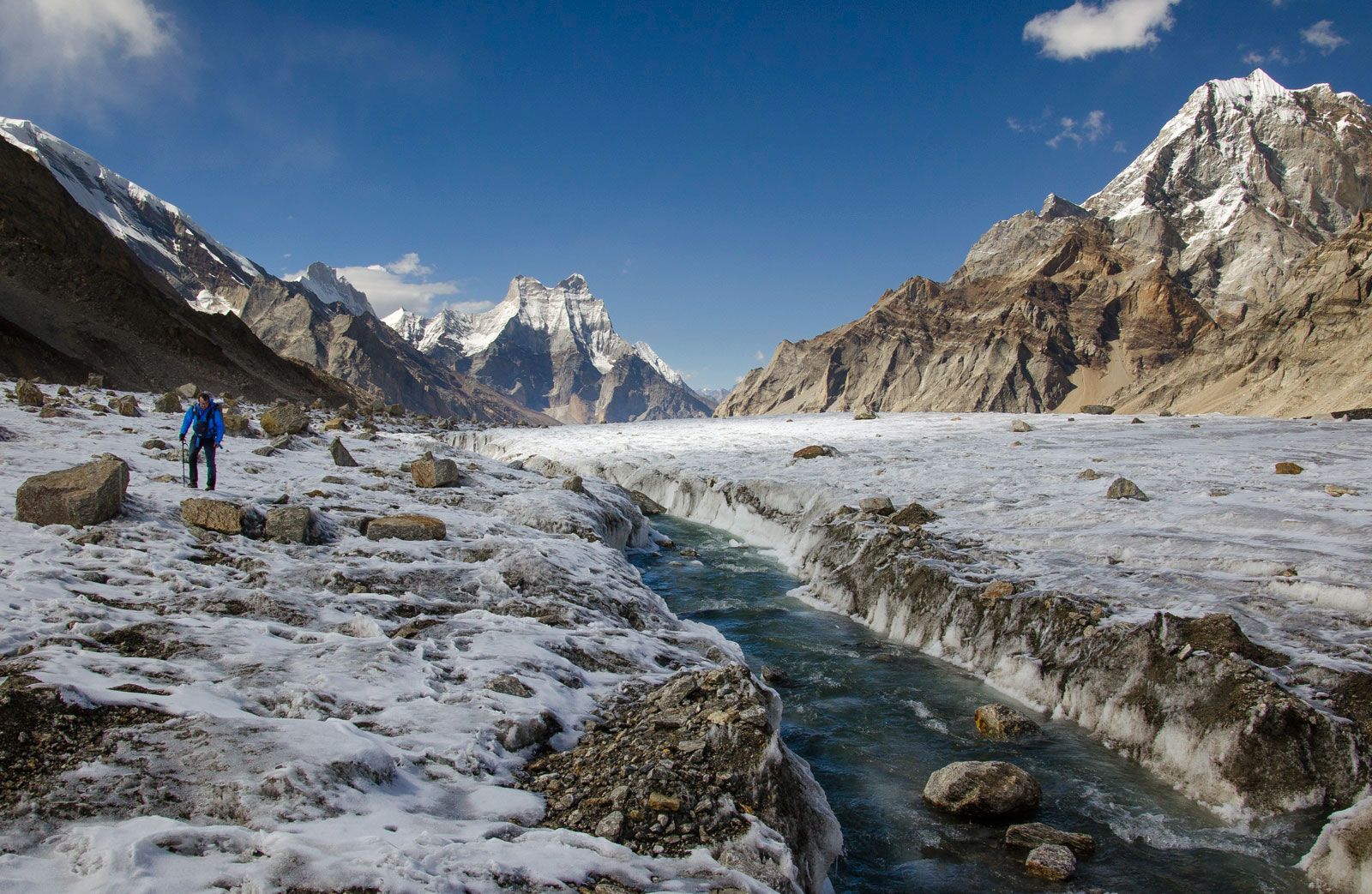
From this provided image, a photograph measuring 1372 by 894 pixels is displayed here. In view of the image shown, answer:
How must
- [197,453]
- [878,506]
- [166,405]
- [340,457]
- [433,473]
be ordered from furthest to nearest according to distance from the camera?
[166,405] → [878,506] → [340,457] → [433,473] → [197,453]

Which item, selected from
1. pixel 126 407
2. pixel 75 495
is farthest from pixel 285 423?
pixel 75 495

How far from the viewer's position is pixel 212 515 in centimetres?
1107

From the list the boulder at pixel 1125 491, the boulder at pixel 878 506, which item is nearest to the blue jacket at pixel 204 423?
the boulder at pixel 878 506

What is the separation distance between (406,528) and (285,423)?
44.3 feet

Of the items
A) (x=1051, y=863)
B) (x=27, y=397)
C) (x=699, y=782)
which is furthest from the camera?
(x=27, y=397)

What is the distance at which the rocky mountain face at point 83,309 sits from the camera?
4767cm

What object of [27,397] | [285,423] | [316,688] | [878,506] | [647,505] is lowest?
[316,688]

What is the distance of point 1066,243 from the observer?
652 feet

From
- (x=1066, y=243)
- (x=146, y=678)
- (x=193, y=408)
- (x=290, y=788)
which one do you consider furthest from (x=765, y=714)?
(x=1066, y=243)

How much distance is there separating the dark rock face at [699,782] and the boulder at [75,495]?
26.9 feet

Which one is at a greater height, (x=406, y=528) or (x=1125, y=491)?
(x=1125, y=491)

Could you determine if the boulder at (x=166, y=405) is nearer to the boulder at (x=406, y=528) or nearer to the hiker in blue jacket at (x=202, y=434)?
the hiker in blue jacket at (x=202, y=434)

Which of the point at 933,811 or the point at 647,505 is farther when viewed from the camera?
the point at 647,505

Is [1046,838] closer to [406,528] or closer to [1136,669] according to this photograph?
[1136,669]
